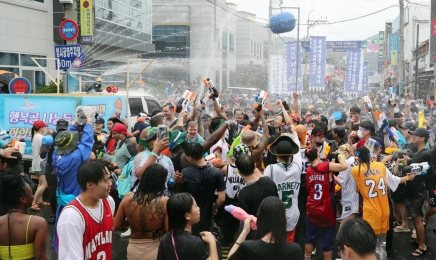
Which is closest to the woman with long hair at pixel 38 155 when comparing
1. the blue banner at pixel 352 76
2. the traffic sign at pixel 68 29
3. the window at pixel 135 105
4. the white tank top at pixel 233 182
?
the window at pixel 135 105

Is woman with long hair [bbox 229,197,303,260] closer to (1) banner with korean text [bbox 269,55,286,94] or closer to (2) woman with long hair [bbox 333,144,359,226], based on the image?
(2) woman with long hair [bbox 333,144,359,226]

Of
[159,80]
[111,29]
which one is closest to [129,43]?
[111,29]

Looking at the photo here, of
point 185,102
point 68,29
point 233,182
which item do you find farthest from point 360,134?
point 68,29

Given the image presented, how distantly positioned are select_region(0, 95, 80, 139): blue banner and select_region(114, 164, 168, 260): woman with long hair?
6.42 metres

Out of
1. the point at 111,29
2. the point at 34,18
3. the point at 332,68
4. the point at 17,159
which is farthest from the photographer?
the point at 332,68

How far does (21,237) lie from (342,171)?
3532mm

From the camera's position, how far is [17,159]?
5.04 metres

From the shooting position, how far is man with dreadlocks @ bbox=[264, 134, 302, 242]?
5178 mm

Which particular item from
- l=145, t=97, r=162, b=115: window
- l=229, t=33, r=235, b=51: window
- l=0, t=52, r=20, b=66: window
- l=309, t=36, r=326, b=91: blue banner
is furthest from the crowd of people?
l=229, t=33, r=235, b=51: window

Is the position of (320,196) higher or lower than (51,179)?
higher

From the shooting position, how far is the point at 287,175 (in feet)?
17.0

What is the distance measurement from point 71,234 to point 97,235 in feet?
0.77

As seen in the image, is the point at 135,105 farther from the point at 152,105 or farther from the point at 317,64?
the point at 317,64

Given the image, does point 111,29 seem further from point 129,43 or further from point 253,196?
point 253,196
